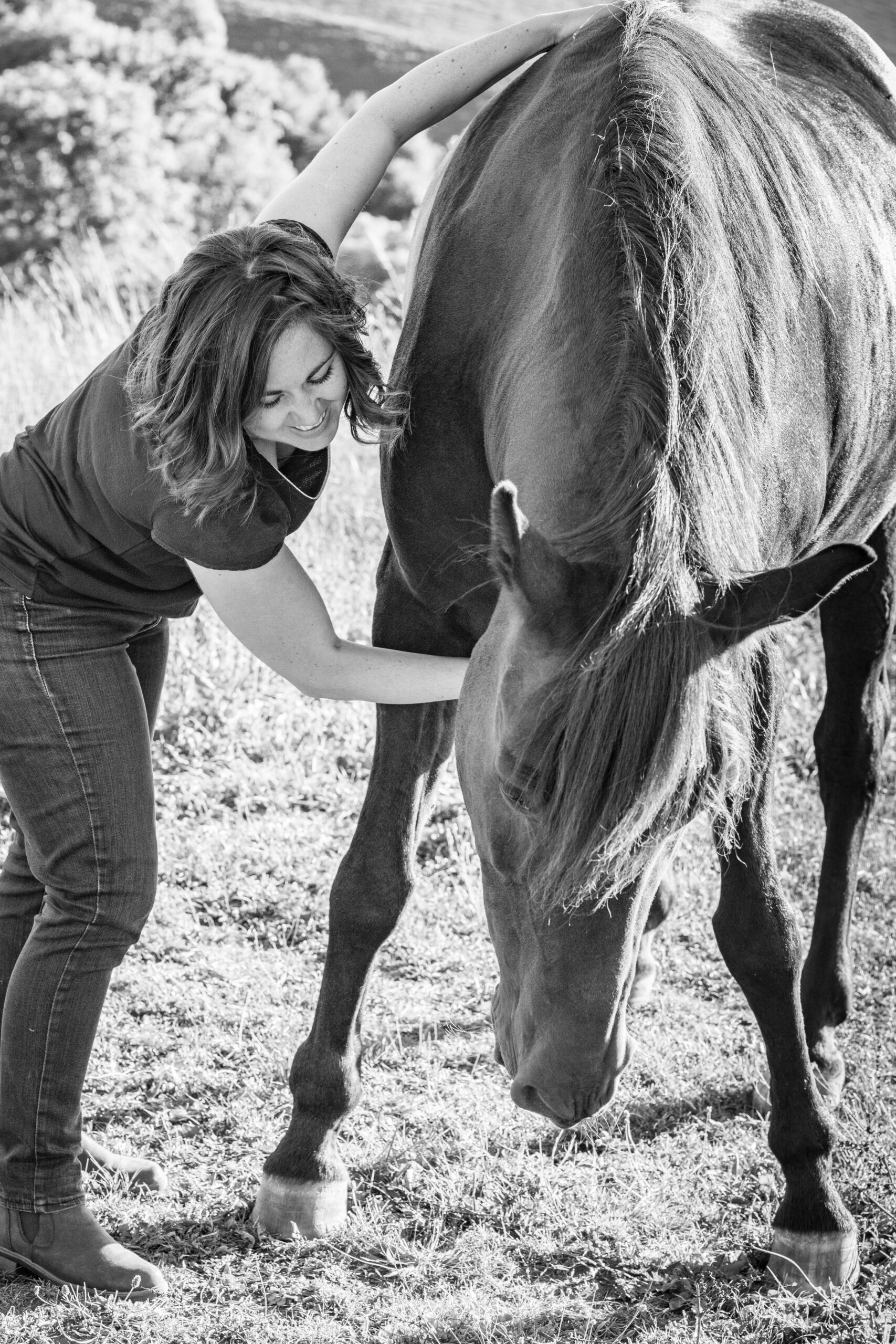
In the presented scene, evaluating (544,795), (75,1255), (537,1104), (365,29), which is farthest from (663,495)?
(365,29)

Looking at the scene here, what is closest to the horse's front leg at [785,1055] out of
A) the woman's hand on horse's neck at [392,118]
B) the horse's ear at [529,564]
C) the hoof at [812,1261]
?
the hoof at [812,1261]

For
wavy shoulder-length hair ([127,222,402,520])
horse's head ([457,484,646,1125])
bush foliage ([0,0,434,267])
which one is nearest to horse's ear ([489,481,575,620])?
horse's head ([457,484,646,1125])

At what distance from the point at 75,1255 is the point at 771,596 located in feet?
5.72

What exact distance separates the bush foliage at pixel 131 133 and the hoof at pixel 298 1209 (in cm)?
1259

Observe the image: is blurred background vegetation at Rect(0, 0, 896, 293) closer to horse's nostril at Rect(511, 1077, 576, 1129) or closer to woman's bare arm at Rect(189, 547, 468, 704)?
woman's bare arm at Rect(189, 547, 468, 704)

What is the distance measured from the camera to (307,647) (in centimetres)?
228

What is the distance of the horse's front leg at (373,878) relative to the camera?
2.56m

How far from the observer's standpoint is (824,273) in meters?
2.40

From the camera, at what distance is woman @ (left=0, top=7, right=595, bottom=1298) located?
206cm

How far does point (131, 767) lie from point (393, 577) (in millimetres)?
707

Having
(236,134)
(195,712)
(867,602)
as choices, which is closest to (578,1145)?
(867,602)

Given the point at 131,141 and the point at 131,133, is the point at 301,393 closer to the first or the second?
the point at 131,141

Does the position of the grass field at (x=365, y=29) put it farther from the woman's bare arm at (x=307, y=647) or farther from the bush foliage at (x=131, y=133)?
the woman's bare arm at (x=307, y=647)

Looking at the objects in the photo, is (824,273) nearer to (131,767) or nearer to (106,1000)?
(131,767)
